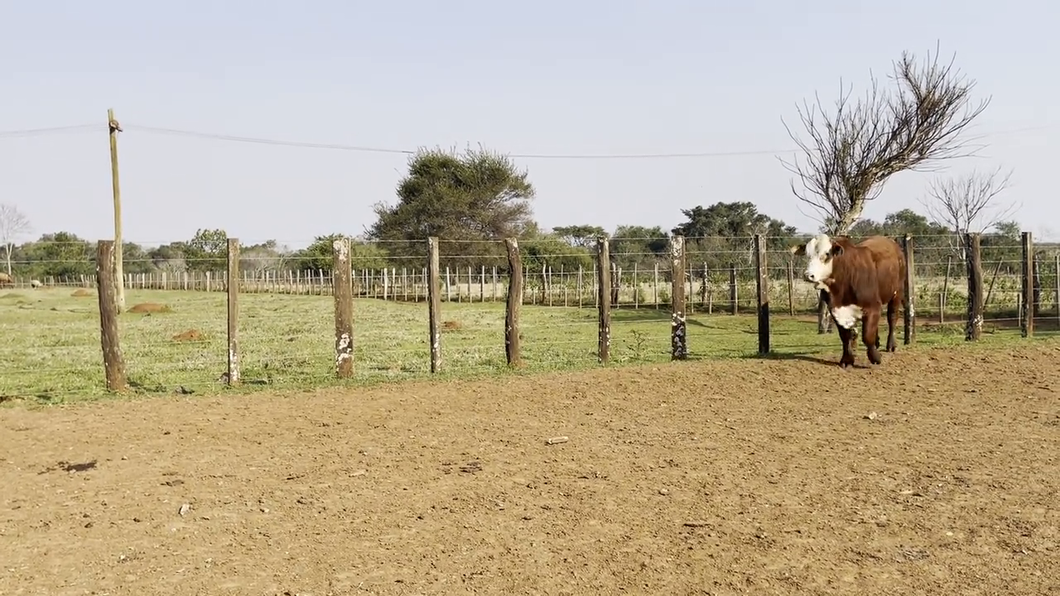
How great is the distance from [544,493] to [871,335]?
6.56m

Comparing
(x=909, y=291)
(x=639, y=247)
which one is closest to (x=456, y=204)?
(x=639, y=247)

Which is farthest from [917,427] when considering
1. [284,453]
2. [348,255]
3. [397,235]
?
[397,235]

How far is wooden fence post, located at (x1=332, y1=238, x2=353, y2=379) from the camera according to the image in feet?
34.4

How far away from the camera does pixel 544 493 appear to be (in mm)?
5418

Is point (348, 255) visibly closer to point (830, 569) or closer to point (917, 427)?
point (917, 427)

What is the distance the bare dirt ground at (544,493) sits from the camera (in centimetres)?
409

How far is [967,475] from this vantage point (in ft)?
18.4

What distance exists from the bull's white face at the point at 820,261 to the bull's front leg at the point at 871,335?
0.63 meters

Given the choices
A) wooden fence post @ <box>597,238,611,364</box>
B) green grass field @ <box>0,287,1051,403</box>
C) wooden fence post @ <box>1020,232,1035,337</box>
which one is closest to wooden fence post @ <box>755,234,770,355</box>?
green grass field @ <box>0,287,1051,403</box>

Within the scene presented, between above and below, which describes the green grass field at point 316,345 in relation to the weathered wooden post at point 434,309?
below

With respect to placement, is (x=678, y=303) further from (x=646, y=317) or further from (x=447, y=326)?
(x=646, y=317)

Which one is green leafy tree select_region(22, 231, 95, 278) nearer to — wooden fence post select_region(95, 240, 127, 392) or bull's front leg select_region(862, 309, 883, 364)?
wooden fence post select_region(95, 240, 127, 392)

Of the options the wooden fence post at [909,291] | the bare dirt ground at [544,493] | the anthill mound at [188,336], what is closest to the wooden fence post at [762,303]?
the wooden fence post at [909,291]

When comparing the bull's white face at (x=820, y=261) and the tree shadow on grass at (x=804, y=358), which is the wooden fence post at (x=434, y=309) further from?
the bull's white face at (x=820, y=261)
